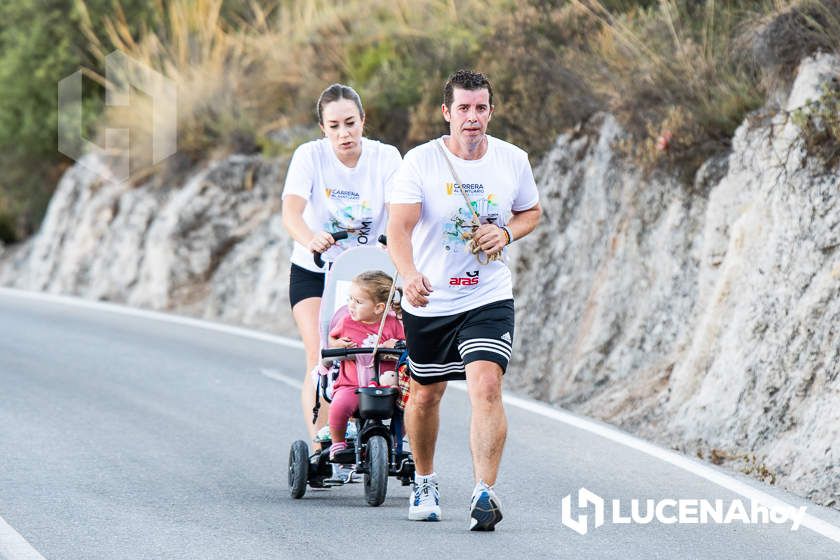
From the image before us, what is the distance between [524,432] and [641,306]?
A: 2324 millimetres

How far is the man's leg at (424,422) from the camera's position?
7254mm

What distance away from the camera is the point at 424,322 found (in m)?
7.10

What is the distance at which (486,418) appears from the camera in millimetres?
6961

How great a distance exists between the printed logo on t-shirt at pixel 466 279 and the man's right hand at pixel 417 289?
0.68ft

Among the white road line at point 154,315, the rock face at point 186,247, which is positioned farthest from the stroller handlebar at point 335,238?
the rock face at point 186,247

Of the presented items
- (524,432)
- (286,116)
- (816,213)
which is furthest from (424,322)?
(286,116)

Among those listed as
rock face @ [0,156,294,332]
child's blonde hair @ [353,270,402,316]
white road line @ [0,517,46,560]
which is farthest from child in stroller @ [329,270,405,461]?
rock face @ [0,156,294,332]

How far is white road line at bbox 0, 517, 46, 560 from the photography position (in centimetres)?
643

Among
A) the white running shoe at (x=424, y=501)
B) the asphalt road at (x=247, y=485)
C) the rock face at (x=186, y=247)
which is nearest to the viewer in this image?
the asphalt road at (x=247, y=485)

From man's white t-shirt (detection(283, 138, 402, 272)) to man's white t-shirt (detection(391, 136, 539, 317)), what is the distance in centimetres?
101

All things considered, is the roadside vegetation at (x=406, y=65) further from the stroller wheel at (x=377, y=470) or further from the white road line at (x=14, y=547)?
the white road line at (x=14, y=547)

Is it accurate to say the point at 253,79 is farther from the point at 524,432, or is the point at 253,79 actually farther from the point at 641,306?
the point at 524,432

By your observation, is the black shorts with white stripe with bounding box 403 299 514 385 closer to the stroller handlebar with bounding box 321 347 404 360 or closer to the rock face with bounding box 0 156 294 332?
the stroller handlebar with bounding box 321 347 404 360

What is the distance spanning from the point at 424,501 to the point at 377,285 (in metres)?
1.12
